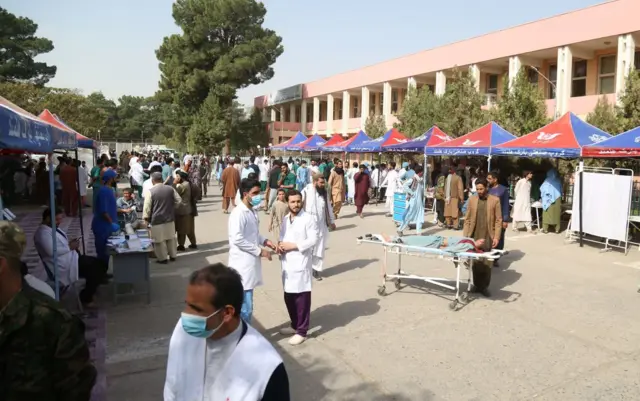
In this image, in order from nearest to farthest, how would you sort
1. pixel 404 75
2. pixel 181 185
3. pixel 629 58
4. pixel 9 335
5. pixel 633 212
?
pixel 9 335 → pixel 181 185 → pixel 633 212 → pixel 629 58 → pixel 404 75

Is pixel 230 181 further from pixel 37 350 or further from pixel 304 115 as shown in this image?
pixel 304 115

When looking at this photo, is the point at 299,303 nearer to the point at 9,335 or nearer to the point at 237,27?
the point at 9,335

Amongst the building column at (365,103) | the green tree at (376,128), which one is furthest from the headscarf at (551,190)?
the building column at (365,103)

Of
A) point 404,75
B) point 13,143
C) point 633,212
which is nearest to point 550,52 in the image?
point 404,75

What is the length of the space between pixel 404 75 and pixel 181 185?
82.6 feet

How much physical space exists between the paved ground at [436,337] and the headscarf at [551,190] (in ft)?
11.6

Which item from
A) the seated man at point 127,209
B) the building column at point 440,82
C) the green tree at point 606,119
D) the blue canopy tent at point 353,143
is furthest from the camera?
the building column at point 440,82

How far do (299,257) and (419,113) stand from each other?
19936 millimetres

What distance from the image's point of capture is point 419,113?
23.7 meters

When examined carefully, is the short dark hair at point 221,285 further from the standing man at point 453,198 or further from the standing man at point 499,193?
the standing man at point 453,198

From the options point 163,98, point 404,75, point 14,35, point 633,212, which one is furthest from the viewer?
point 163,98

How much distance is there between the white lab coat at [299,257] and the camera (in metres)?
4.94

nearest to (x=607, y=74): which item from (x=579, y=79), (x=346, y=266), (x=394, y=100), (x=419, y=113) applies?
(x=579, y=79)

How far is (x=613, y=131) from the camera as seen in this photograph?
15086 millimetres
